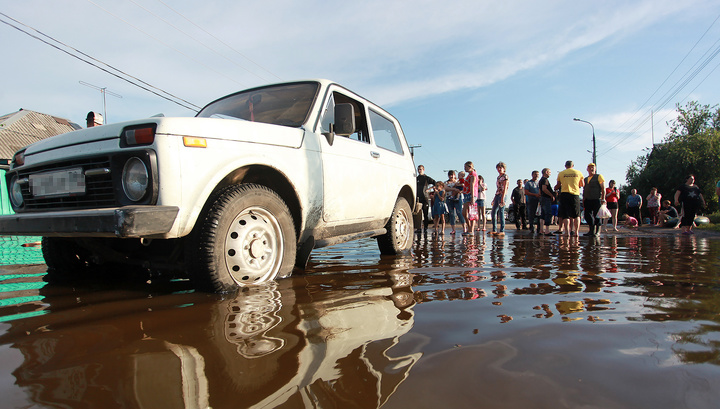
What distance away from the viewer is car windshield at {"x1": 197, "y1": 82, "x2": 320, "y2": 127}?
129 inches

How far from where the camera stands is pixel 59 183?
242 cm

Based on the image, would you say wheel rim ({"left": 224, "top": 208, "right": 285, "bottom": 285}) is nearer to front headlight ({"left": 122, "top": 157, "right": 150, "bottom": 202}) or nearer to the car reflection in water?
the car reflection in water

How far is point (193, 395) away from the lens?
3.39ft

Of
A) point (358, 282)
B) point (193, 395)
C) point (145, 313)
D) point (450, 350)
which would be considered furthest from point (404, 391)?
point (358, 282)

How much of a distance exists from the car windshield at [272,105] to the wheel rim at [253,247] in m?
0.93

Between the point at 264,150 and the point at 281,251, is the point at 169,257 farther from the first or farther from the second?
the point at 264,150

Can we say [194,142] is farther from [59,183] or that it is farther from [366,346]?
[366,346]

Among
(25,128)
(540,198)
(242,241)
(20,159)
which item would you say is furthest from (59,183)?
(25,128)

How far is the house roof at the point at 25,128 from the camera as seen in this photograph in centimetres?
2183

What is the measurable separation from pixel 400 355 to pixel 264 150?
1782mm

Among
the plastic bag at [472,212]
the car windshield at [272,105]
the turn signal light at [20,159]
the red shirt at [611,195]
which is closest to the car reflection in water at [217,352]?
the turn signal light at [20,159]

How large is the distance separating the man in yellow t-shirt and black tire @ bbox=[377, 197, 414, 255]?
18.2ft

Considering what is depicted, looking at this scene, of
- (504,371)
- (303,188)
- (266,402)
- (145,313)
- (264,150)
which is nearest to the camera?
(266,402)

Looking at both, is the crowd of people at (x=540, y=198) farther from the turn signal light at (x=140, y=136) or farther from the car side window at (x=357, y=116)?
Result: the turn signal light at (x=140, y=136)
